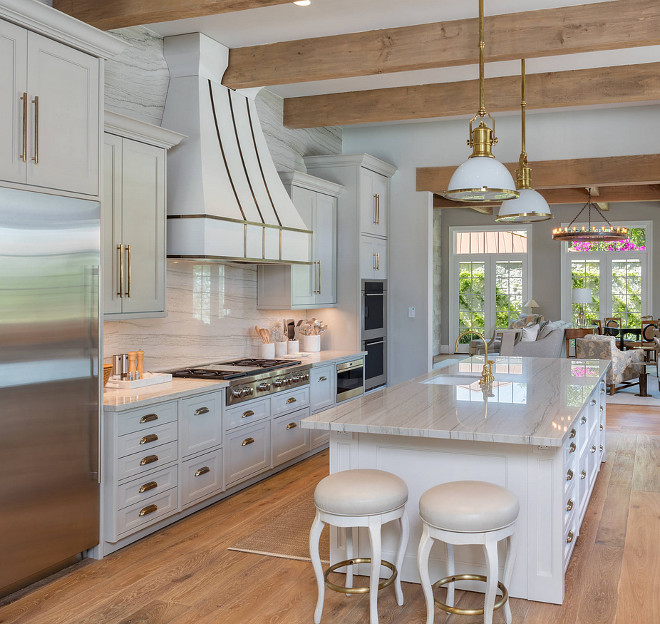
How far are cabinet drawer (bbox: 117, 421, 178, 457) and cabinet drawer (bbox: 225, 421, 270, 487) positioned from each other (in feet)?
2.14

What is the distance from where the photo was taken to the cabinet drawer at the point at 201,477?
4344 mm

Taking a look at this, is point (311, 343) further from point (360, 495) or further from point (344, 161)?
point (360, 495)

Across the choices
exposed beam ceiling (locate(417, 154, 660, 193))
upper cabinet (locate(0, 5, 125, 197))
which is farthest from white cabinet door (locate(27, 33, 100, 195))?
exposed beam ceiling (locate(417, 154, 660, 193))

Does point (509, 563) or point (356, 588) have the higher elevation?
point (509, 563)

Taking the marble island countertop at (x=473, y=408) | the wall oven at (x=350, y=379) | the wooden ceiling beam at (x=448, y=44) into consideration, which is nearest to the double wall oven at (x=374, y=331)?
the wall oven at (x=350, y=379)

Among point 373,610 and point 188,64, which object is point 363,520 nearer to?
point 373,610

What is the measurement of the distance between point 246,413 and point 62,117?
235 centimetres

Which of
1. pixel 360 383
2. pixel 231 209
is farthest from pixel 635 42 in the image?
pixel 360 383

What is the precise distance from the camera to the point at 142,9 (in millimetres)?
3902

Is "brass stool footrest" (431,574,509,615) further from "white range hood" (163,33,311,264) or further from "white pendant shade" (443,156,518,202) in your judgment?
"white range hood" (163,33,311,264)

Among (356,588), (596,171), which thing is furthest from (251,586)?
(596,171)

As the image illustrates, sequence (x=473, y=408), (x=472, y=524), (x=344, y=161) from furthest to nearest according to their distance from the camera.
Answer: (x=344, y=161) → (x=473, y=408) → (x=472, y=524)

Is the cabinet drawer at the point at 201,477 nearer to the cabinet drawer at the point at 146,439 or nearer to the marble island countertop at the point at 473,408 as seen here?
the cabinet drawer at the point at 146,439

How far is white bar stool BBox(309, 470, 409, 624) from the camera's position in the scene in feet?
9.39
